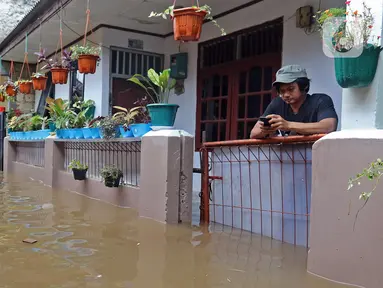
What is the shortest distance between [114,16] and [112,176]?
3537 millimetres

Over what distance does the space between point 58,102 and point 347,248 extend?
22.5ft

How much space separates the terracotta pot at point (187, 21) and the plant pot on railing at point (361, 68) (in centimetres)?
192

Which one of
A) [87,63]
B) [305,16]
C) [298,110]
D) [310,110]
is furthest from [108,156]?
[310,110]

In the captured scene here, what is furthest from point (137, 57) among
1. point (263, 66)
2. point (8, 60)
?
point (8, 60)

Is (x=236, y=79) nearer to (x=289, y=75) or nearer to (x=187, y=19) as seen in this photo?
(x=187, y=19)

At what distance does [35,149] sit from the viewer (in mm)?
10344

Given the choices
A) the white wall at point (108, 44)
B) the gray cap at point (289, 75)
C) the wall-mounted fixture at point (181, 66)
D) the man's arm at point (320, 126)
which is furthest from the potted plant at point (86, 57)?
the man's arm at point (320, 126)

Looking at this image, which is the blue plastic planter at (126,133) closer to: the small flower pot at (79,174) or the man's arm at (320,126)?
the small flower pot at (79,174)

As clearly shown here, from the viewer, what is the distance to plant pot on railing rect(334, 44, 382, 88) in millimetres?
3139

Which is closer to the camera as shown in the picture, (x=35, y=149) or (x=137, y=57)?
(x=137, y=57)

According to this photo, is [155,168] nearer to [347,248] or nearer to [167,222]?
[167,222]

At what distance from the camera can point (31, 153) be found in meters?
10.7

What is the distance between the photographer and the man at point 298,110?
11.4ft

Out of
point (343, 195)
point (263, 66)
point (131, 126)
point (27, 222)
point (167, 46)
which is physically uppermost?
point (167, 46)
